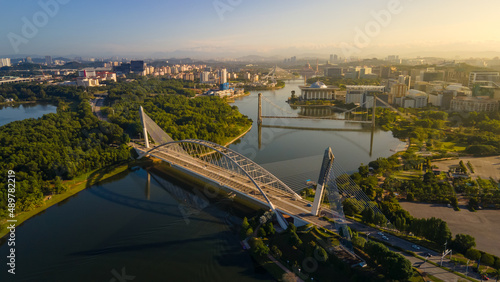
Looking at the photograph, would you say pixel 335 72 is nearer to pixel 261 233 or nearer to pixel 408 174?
pixel 408 174

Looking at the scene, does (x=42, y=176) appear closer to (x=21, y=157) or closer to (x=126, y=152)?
(x=21, y=157)

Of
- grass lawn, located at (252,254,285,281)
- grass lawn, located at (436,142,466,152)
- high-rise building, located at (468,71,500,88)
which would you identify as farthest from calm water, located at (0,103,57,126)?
high-rise building, located at (468,71,500,88)

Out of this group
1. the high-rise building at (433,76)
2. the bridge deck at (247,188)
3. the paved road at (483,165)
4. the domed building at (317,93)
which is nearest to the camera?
the bridge deck at (247,188)

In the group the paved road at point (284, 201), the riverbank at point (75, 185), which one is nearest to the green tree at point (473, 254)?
the paved road at point (284, 201)

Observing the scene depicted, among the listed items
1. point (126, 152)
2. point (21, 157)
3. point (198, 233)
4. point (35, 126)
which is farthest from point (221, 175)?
point (35, 126)

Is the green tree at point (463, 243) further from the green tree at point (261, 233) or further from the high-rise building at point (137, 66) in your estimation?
the high-rise building at point (137, 66)

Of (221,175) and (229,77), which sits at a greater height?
(229,77)

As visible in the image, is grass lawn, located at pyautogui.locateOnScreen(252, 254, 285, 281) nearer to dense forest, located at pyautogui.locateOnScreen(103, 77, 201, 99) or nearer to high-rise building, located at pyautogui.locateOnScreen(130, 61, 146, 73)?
dense forest, located at pyautogui.locateOnScreen(103, 77, 201, 99)
